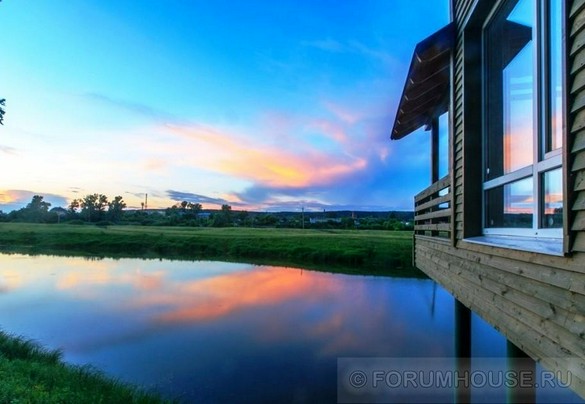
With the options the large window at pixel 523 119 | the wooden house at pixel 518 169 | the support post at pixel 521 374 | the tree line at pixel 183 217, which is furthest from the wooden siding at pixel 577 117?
the tree line at pixel 183 217

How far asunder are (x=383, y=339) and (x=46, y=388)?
6422 mm

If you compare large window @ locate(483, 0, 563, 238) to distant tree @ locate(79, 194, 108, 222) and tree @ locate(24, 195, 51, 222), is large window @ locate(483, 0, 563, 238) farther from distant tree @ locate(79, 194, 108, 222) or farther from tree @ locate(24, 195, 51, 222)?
distant tree @ locate(79, 194, 108, 222)

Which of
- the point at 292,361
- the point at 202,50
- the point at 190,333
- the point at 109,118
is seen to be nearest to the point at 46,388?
the point at 292,361

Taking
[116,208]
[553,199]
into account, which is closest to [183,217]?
[116,208]

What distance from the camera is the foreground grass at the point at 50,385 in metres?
3.21

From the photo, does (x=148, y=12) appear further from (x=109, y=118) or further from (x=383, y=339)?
(x=383, y=339)

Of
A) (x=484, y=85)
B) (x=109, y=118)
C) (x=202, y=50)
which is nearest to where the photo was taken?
(x=484, y=85)

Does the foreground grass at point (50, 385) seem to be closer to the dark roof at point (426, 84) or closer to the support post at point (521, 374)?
the support post at point (521, 374)

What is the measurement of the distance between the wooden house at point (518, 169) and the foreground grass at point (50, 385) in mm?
3757

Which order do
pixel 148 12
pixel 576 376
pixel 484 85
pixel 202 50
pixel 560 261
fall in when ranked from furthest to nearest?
pixel 202 50
pixel 148 12
pixel 484 85
pixel 560 261
pixel 576 376

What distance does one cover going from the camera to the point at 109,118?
14008 mm

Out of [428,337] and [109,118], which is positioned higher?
[109,118]

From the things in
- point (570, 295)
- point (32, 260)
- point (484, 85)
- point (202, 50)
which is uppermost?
point (202, 50)

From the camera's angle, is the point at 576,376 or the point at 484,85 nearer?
the point at 576,376
